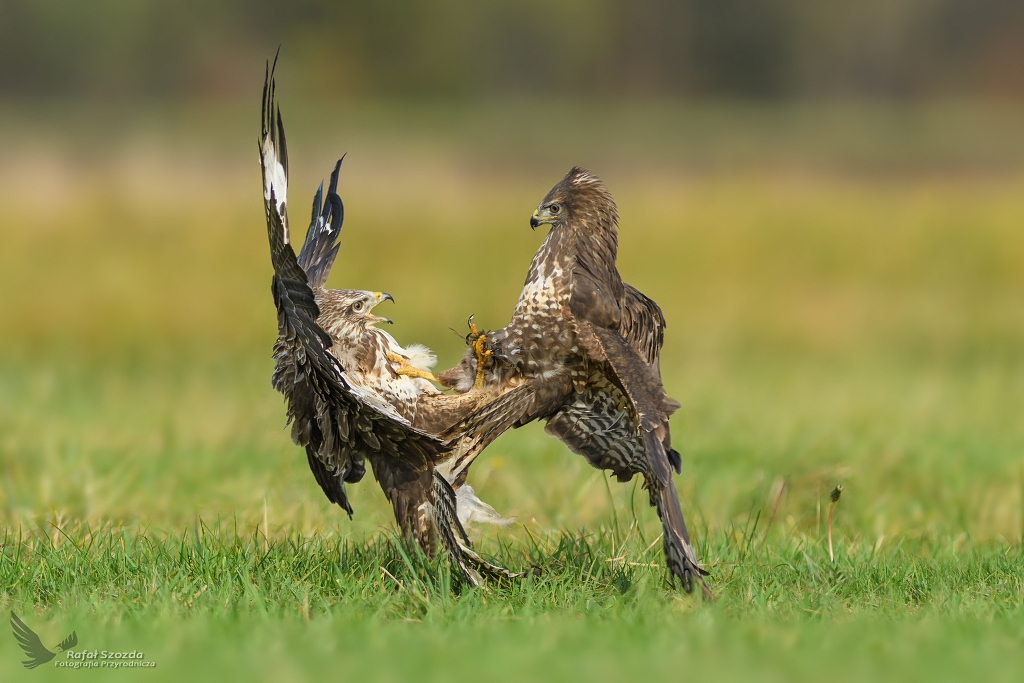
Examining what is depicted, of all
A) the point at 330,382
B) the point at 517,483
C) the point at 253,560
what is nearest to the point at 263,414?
the point at 517,483

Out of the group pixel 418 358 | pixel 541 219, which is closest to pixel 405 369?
pixel 418 358

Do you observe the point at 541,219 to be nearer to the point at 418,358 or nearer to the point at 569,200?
the point at 569,200

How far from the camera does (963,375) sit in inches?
391

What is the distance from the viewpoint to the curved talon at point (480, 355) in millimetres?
4176

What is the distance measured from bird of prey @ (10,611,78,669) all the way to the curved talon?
5.03 feet

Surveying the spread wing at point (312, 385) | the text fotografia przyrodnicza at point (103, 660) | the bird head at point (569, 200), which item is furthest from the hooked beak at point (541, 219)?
the text fotografia przyrodnicza at point (103, 660)

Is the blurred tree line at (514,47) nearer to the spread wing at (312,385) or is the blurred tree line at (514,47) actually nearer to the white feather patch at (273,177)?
the spread wing at (312,385)

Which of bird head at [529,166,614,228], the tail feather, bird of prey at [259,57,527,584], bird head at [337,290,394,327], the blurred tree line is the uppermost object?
the blurred tree line

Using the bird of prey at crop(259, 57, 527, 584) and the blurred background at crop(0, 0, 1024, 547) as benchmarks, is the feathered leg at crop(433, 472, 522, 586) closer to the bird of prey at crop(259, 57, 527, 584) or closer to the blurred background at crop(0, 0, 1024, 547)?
the bird of prey at crop(259, 57, 527, 584)

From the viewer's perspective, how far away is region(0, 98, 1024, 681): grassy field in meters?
3.38

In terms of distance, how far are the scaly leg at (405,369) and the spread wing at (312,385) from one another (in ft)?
0.86

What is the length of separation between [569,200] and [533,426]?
11.4ft

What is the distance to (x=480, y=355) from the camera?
13.7 feet

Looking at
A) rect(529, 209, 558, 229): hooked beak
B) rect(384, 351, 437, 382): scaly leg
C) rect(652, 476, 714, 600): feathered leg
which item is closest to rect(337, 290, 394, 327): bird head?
rect(384, 351, 437, 382): scaly leg
